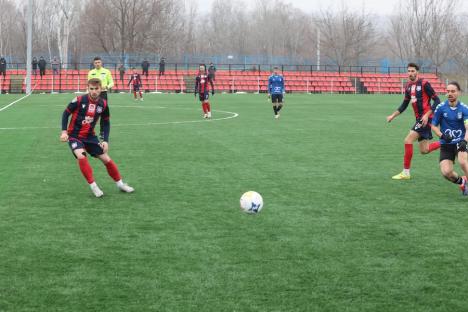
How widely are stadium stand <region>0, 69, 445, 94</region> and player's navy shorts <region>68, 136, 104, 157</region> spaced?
44.2 m

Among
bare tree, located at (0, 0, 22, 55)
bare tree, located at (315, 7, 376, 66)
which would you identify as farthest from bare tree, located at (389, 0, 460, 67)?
bare tree, located at (0, 0, 22, 55)

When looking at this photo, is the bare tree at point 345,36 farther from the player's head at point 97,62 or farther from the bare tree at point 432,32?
the player's head at point 97,62

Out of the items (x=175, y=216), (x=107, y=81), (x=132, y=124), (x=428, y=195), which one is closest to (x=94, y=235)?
(x=175, y=216)

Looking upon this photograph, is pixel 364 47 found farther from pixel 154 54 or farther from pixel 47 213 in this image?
pixel 47 213

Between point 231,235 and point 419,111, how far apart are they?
21.2ft

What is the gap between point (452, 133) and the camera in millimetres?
10367

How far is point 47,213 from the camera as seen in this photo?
863cm

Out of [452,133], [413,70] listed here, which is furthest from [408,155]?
[452,133]

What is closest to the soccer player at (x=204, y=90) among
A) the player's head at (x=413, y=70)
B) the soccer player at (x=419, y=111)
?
the soccer player at (x=419, y=111)

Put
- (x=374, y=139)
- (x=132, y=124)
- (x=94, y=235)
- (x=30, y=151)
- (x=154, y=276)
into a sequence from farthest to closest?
(x=132, y=124) < (x=374, y=139) < (x=30, y=151) < (x=94, y=235) < (x=154, y=276)

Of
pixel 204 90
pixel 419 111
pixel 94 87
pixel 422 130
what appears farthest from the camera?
pixel 204 90

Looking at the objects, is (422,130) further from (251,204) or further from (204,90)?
(204,90)

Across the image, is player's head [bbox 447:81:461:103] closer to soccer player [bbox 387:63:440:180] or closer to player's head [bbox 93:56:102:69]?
soccer player [bbox 387:63:440:180]

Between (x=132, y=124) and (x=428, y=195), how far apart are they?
1402 centimetres
